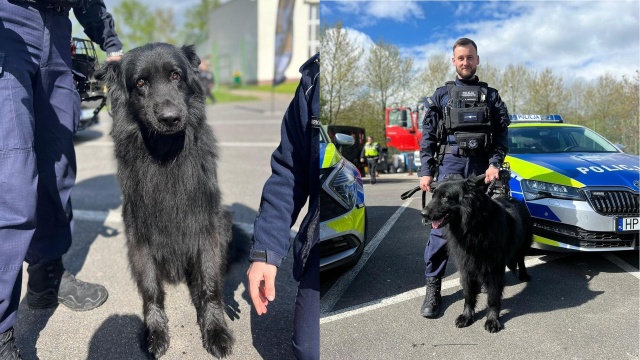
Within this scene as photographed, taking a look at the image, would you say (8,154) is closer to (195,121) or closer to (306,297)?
(195,121)

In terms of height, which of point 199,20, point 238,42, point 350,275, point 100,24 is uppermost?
point 199,20

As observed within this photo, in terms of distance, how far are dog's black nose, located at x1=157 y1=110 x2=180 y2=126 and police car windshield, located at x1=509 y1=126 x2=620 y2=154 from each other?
1.93 m

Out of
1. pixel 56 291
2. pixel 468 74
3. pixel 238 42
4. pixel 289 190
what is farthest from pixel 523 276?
pixel 238 42

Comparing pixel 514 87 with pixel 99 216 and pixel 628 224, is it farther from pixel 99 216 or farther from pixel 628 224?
pixel 99 216

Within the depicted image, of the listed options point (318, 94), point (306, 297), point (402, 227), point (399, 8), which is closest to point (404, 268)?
point (402, 227)

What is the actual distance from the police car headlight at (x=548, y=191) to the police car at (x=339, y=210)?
0.46 meters

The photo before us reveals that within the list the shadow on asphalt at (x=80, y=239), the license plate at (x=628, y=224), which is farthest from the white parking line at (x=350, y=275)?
the shadow on asphalt at (x=80, y=239)

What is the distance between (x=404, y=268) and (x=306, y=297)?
1.49 feet

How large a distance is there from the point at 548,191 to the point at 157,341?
2.44 meters

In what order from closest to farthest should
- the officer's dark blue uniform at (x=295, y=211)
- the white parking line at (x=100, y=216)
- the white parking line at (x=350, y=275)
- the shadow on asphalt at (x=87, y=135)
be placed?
the white parking line at (x=350, y=275)
the officer's dark blue uniform at (x=295, y=211)
the white parking line at (x=100, y=216)
the shadow on asphalt at (x=87, y=135)

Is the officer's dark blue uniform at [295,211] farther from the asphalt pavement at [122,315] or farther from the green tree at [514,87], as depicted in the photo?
the asphalt pavement at [122,315]

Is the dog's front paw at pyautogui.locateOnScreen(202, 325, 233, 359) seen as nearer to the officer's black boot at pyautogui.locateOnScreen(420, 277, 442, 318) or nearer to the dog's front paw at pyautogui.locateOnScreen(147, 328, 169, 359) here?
the dog's front paw at pyautogui.locateOnScreen(147, 328, 169, 359)

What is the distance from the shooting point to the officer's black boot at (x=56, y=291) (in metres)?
3.31

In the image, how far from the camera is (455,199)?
47.2 inches
